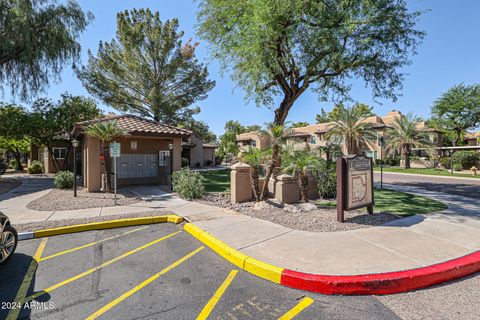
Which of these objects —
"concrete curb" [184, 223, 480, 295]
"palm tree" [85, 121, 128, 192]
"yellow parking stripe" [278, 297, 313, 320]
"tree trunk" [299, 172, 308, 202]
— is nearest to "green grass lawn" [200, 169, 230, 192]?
"tree trunk" [299, 172, 308, 202]

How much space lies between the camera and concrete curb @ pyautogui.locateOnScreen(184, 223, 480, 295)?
11.4ft

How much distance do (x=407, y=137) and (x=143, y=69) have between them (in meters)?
32.6

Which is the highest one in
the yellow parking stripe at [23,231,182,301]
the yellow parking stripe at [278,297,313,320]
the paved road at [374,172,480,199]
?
the paved road at [374,172,480,199]

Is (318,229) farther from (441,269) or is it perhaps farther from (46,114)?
(46,114)

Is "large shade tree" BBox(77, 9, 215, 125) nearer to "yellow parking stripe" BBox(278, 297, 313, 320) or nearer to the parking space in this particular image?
the parking space

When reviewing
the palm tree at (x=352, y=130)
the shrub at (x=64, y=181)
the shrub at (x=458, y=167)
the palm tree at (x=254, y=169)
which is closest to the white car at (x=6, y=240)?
the palm tree at (x=254, y=169)

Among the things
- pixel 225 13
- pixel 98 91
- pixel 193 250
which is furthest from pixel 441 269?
pixel 98 91

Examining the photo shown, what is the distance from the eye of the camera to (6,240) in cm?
446

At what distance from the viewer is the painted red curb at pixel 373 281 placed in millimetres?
3463

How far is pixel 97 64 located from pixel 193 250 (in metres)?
21.4

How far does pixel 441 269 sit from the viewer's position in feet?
12.4

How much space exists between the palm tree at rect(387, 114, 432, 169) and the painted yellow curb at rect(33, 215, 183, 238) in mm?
34303

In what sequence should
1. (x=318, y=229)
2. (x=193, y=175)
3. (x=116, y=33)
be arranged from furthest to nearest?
1. (x=116, y=33)
2. (x=193, y=175)
3. (x=318, y=229)

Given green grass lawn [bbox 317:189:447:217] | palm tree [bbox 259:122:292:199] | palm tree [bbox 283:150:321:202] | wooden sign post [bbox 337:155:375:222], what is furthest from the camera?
palm tree [bbox 283:150:321:202]
